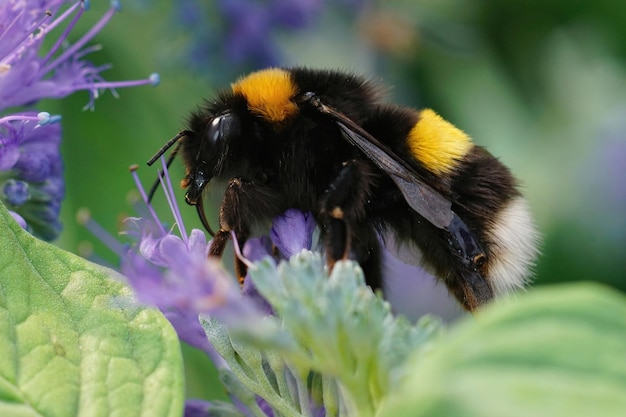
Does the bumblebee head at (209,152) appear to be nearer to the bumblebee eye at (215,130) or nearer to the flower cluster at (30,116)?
the bumblebee eye at (215,130)

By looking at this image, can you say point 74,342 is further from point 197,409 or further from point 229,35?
point 229,35

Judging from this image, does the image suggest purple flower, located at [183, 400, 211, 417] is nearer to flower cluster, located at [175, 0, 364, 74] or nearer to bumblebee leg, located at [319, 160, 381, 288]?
bumblebee leg, located at [319, 160, 381, 288]

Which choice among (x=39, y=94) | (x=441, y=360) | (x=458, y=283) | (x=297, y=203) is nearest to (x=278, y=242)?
(x=297, y=203)

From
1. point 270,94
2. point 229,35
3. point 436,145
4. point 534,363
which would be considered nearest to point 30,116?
point 270,94

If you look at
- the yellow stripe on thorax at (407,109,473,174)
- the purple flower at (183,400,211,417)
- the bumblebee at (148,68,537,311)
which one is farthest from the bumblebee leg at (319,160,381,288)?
the purple flower at (183,400,211,417)

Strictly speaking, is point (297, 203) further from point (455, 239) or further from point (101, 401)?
point (101, 401)
